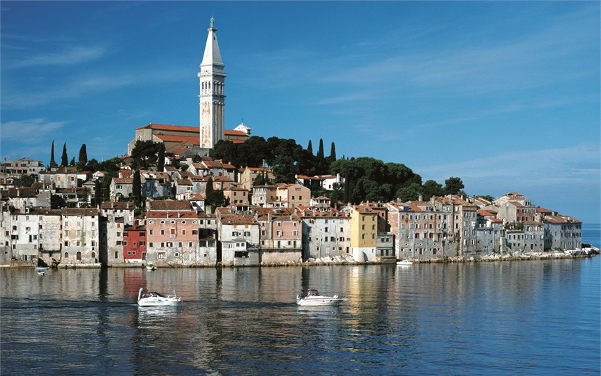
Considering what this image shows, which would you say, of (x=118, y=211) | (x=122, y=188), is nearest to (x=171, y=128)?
(x=122, y=188)

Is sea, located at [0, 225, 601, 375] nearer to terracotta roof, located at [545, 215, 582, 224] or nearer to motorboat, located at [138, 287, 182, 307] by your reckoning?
motorboat, located at [138, 287, 182, 307]

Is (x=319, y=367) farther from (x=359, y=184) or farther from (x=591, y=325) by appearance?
(x=359, y=184)

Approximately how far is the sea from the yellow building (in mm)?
13930

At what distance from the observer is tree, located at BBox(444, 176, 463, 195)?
9275cm

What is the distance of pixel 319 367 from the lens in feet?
86.8

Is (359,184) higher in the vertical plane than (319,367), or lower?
higher

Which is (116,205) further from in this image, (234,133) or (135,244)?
(234,133)

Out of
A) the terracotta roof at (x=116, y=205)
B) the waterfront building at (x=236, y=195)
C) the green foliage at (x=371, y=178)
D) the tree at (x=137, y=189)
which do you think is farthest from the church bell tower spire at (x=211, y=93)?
the terracotta roof at (x=116, y=205)

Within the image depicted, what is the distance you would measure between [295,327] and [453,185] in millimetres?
63420

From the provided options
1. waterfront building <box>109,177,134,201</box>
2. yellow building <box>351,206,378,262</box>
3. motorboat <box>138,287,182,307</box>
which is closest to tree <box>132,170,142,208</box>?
waterfront building <box>109,177,134,201</box>

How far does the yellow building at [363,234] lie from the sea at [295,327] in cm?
1393

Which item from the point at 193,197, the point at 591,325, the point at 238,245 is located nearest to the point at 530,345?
the point at 591,325

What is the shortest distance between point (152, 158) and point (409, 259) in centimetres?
3731

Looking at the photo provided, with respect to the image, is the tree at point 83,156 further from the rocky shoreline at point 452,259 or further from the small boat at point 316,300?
the small boat at point 316,300
